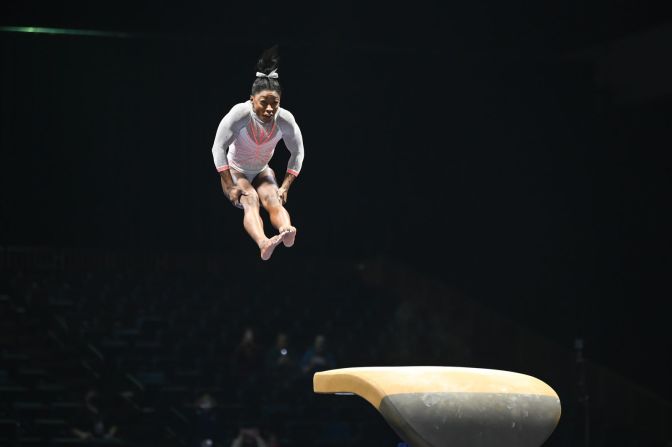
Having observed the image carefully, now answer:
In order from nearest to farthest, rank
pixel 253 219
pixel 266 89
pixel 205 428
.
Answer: pixel 266 89
pixel 253 219
pixel 205 428

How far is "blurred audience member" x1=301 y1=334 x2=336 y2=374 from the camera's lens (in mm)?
12766

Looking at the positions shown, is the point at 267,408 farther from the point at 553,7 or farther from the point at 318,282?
the point at 553,7

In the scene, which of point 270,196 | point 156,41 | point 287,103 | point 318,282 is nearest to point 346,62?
point 287,103

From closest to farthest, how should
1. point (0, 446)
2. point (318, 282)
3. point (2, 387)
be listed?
point (0, 446), point (2, 387), point (318, 282)

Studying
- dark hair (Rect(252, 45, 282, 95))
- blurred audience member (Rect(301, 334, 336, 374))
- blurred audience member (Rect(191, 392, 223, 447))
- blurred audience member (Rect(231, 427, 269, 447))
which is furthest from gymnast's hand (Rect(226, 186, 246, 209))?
blurred audience member (Rect(301, 334, 336, 374))

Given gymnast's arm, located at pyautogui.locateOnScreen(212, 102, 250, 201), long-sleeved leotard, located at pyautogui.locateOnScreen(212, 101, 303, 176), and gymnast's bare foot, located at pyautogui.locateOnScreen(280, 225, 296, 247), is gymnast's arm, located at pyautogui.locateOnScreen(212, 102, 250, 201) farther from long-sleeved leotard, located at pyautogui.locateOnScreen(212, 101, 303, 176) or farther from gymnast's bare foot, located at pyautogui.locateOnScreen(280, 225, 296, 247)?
gymnast's bare foot, located at pyautogui.locateOnScreen(280, 225, 296, 247)

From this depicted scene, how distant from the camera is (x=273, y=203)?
6348 mm

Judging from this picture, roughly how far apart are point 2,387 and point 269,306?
4095 millimetres

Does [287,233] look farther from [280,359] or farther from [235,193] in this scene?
[280,359]

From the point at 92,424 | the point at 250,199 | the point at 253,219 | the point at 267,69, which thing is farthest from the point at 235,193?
the point at 92,424

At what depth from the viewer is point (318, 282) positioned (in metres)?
15.6

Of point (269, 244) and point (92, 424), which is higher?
point (269, 244)

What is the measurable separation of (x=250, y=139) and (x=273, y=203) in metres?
0.39

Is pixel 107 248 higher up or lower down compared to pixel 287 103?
lower down
